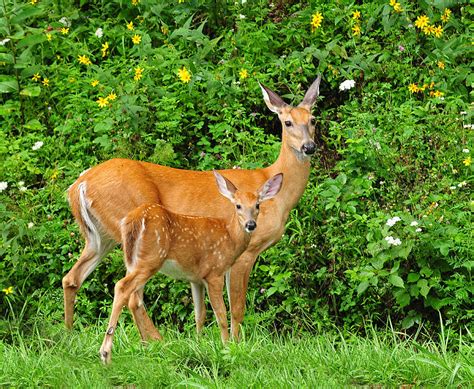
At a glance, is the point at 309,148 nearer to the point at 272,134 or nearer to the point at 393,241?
the point at 393,241

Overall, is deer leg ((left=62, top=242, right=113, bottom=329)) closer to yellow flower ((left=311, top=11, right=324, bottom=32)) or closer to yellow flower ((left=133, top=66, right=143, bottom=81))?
yellow flower ((left=133, top=66, right=143, bottom=81))

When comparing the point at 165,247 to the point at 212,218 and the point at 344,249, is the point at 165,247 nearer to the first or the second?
the point at 212,218

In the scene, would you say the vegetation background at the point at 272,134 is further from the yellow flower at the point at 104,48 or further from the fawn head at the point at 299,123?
the fawn head at the point at 299,123

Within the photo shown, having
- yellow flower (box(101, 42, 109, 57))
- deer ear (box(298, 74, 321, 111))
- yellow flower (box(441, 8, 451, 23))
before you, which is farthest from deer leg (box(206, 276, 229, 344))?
yellow flower (box(101, 42, 109, 57))

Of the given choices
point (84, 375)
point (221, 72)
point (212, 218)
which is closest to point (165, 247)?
point (212, 218)

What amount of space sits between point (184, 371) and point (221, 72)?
448 cm

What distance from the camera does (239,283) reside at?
8359 mm

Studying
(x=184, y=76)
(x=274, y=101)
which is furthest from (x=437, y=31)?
(x=274, y=101)

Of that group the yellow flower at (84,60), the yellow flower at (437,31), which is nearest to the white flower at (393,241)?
the yellow flower at (437,31)

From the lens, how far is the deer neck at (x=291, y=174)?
857cm

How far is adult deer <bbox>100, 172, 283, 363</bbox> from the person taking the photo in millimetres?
7355

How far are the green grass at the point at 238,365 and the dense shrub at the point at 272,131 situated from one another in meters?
1.37

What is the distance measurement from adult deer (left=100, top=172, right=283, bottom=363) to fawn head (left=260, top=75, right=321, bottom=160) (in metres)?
0.52

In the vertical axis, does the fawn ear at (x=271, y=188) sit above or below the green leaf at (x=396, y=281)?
above
